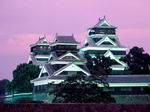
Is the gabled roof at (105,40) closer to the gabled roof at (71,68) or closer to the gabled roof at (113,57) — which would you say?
the gabled roof at (113,57)

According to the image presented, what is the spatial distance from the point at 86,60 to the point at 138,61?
6770 mm

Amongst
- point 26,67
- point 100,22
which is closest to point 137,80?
point 26,67

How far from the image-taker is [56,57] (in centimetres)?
5375

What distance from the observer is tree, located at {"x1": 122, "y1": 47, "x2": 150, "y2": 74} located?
54594mm

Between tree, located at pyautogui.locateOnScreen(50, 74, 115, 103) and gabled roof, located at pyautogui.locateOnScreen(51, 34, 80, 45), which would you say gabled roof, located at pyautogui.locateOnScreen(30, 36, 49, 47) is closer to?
gabled roof, located at pyautogui.locateOnScreen(51, 34, 80, 45)

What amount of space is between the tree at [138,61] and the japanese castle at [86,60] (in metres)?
2.83

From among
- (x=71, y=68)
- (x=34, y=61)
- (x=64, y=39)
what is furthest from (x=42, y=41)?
(x=71, y=68)

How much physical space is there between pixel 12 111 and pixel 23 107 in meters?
0.56

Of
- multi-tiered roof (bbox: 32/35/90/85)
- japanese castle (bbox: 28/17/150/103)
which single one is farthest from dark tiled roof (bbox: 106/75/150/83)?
multi-tiered roof (bbox: 32/35/90/85)

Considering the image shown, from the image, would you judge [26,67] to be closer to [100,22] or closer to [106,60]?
[106,60]

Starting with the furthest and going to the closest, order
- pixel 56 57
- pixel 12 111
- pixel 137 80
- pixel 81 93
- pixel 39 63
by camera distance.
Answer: pixel 39 63, pixel 56 57, pixel 137 80, pixel 81 93, pixel 12 111

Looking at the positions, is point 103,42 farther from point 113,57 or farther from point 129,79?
point 129,79

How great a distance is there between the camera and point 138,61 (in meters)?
55.1

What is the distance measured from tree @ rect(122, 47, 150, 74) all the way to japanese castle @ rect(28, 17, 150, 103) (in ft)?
9.28
